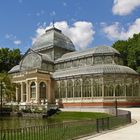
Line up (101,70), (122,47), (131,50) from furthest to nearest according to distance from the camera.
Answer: (122,47) → (131,50) → (101,70)

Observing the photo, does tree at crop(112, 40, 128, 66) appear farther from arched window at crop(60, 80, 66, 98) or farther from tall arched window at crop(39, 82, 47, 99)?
tall arched window at crop(39, 82, 47, 99)

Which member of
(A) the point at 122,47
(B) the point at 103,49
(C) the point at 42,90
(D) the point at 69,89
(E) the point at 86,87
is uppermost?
(A) the point at 122,47

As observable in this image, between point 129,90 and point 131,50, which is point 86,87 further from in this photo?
point 131,50

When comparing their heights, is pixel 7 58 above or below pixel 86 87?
above

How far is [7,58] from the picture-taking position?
82250mm

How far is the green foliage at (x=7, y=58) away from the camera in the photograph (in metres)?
81.6

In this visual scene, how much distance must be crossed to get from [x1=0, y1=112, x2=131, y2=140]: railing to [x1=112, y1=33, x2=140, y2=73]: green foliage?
137ft

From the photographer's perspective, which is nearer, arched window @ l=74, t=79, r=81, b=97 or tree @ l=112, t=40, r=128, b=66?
arched window @ l=74, t=79, r=81, b=97

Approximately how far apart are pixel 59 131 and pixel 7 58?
6877cm

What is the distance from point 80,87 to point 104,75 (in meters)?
4.96

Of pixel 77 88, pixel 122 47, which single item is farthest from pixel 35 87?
pixel 122 47

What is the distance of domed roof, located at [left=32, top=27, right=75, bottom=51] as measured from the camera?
230 ft

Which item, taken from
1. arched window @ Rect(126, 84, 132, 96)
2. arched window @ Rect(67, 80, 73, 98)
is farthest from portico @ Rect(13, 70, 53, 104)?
arched window @ Rect(126, 84, 132, 96)

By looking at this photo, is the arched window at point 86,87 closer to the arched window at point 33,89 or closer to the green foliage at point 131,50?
the arched window at point 33,89
